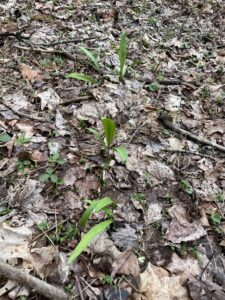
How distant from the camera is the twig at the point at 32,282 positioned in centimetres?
159

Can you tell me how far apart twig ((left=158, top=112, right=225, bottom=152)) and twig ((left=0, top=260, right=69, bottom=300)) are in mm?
1729

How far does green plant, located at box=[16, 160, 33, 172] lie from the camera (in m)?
2.26

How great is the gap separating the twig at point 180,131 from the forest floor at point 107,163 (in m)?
0.01

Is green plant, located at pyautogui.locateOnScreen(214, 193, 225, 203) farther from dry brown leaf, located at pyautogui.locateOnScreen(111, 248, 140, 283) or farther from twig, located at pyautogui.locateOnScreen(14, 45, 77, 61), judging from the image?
twig, located at pyautogui.locateOnScreen(14, 45, 77, 61)

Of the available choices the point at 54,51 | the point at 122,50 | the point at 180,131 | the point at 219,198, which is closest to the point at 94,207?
the point at 219,198

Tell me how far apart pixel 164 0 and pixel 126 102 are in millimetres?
3046

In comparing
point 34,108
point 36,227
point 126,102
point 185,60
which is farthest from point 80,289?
point 185,60

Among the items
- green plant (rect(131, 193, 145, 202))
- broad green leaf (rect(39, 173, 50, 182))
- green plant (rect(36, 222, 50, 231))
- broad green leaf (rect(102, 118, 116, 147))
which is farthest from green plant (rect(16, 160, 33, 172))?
green plant (rect(131, 193, 145, 202))

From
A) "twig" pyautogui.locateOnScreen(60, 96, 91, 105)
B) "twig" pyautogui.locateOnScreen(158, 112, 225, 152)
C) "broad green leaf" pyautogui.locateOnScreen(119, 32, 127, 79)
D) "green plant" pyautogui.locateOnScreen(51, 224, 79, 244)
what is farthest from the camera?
"broad green leaf" pyautogui.locateOnScreen(119, 32, 127, 79)

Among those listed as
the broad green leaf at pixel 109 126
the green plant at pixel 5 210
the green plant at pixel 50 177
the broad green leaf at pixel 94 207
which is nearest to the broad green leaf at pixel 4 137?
the green plant at pixel 50 177

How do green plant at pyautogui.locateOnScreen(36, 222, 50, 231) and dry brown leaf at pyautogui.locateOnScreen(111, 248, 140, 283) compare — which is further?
green plant at pyautogui.locateOnScreen(36, 222, 50, 231)

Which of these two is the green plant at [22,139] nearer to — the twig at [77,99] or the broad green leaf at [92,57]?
the twig at [77,99]

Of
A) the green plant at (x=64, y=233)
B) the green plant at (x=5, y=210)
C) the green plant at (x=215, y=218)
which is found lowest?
the green plant at (x=215, y=218)

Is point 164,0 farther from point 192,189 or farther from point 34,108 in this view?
point 192,189
